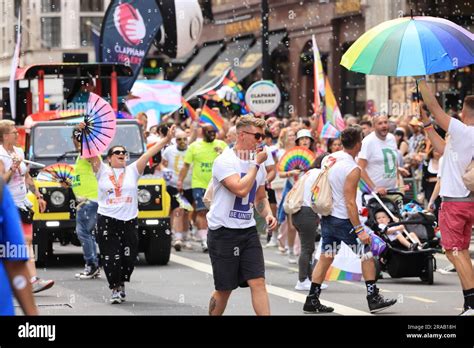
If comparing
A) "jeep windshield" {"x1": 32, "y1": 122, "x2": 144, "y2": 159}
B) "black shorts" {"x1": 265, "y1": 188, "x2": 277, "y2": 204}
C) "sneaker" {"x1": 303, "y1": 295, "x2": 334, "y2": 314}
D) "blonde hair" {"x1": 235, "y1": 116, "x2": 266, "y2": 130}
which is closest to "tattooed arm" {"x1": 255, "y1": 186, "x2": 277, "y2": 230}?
"blonde hair" {"x1": 235, "y1": 116, "x2": 266, "y2": 130}

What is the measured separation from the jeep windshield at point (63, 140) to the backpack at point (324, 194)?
6032 millimetres

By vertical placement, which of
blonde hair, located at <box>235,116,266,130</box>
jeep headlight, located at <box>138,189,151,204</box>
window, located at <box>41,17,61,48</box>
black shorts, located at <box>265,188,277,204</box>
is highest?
window, located at <box>41,17,61,48</box>

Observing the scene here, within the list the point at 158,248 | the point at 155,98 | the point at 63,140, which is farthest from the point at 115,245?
the point at 155,98

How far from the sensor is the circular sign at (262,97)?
89.7ft

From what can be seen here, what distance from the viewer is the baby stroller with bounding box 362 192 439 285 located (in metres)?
14.8

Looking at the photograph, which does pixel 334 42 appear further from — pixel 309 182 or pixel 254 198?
pixel 254 198

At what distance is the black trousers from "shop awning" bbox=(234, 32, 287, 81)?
1130 inches

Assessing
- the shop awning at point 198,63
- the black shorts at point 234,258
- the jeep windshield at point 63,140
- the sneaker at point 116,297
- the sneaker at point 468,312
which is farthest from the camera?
the shop awning at point 198,63

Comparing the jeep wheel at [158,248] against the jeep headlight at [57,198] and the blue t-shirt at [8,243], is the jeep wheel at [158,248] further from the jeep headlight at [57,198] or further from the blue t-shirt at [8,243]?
the blue t-shirt at [8,243]

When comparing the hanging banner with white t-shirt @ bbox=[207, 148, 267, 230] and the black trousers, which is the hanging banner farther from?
white t-shirt @ bbox=[207, 148, 267, 230]

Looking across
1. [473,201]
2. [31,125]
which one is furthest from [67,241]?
[473,201]

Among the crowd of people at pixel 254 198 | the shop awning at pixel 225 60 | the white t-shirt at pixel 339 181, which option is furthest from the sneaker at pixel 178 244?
the shop awning at pixel 225 60

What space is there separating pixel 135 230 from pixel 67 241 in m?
3.86

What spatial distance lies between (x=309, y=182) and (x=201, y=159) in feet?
18.4
